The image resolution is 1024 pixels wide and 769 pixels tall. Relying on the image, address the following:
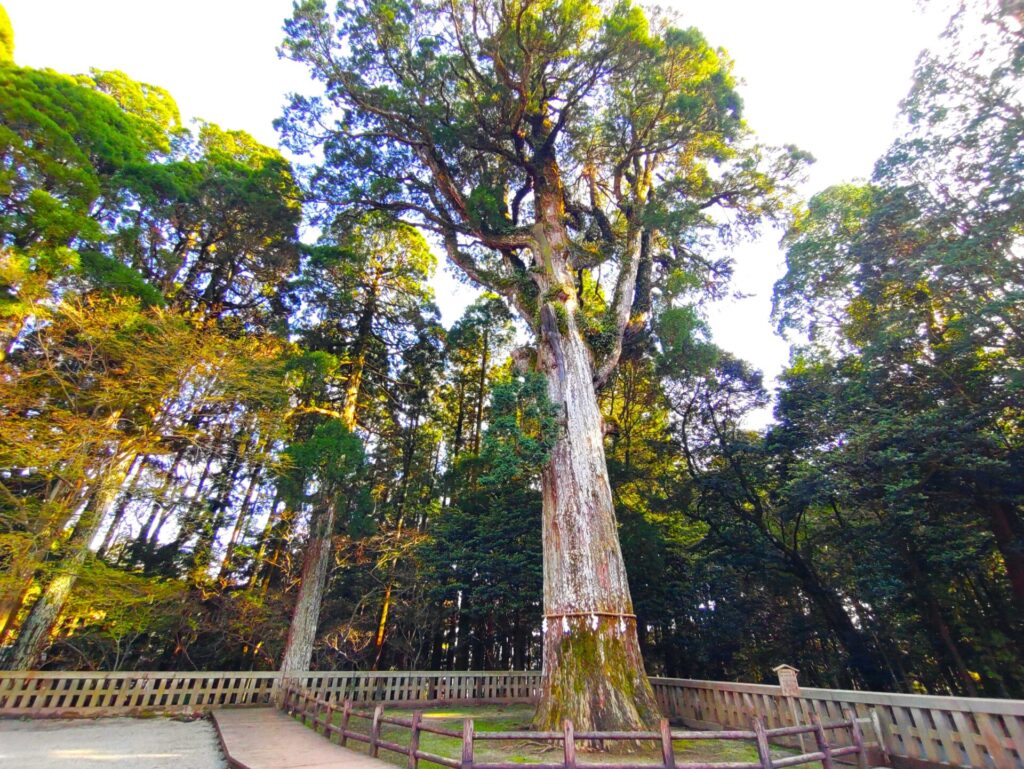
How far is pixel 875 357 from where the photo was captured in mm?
9180

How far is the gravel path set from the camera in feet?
14.2

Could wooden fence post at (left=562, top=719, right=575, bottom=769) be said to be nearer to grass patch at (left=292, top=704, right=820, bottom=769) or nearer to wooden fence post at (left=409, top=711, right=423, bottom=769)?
grass patch at (left=292, top=704, right=820, bottom=769)

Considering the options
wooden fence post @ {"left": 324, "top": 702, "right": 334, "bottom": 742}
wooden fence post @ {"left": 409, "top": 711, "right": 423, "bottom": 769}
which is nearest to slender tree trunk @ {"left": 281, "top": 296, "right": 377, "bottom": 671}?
wooden fence post @ {"left": 324, "top": 702, "right": 334, "bottom": 742}

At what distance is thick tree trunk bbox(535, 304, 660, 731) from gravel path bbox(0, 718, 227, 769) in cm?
367

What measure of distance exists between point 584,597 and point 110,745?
5.70 metres

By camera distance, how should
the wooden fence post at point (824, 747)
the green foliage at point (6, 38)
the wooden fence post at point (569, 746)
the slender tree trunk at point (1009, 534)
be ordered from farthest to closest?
the green foliage at point (6, 38) → the slender tree trunk at point (1009, 534) → the wooden fence post at point (824, 747) → the wooden fence post at point (569, 746)

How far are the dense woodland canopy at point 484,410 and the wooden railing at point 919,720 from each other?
4398mm

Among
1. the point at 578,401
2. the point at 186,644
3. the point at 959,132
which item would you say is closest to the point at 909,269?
the point at 959,132

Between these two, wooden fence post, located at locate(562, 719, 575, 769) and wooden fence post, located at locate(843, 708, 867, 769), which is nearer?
wooden fence post, located at locate(562, 719, 575, 769)

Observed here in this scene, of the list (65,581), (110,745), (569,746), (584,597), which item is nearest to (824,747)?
(569,746)

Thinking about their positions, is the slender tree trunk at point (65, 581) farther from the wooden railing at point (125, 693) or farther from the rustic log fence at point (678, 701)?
the rustic log fence at point (678, 701)

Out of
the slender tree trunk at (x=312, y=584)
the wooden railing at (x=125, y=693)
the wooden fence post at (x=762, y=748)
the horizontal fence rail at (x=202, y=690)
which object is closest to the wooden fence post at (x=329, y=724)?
the horizontal fence rail at (x=202, y=690)

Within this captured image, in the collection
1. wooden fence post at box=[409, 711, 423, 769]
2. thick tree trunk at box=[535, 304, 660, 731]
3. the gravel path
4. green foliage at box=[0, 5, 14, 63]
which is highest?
green foliage at box=[0, 5, 14, 63]

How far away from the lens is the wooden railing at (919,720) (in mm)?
3691
